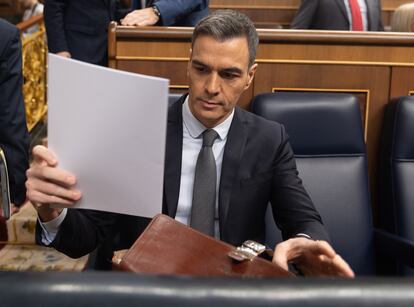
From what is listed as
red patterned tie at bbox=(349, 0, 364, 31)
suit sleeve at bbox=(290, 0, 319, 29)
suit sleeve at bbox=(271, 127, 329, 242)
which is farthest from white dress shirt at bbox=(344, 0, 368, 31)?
suit sleeve at bbox=(271, 127, 329, 242)

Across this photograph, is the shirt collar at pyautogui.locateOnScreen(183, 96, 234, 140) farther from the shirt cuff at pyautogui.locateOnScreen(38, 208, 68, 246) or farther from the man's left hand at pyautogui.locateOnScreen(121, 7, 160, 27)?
the man's left hand at pyautogui.locateOnScreen(121, 7, 160, 27)

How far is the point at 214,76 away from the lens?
133 cm

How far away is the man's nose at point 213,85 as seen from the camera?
132 centimetres

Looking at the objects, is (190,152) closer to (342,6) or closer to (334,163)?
(334,163)

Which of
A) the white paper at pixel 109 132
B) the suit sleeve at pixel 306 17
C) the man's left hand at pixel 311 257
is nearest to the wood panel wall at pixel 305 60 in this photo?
the suit sleeve at pixel 306 17

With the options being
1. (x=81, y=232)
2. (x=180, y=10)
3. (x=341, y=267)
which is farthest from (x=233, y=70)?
(x=180, y=10)

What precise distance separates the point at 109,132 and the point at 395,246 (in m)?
1.18

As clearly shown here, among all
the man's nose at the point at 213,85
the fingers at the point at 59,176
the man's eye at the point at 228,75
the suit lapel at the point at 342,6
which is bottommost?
the fingers at the point at 59,176

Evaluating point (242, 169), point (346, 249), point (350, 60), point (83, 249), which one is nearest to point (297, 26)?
point (350, 60)

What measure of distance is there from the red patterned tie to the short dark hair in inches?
55.0

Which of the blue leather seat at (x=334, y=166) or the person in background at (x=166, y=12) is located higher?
the person in background at (x=166, y=12)

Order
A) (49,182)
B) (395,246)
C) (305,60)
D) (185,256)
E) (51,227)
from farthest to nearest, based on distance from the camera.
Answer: (305,60), (395,246), (51,227), (49,182), (185,256)

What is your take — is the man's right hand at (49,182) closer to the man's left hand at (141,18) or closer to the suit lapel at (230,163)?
the suit lapel at (230,163)

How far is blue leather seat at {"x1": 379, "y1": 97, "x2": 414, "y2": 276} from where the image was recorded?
5.87 feet
